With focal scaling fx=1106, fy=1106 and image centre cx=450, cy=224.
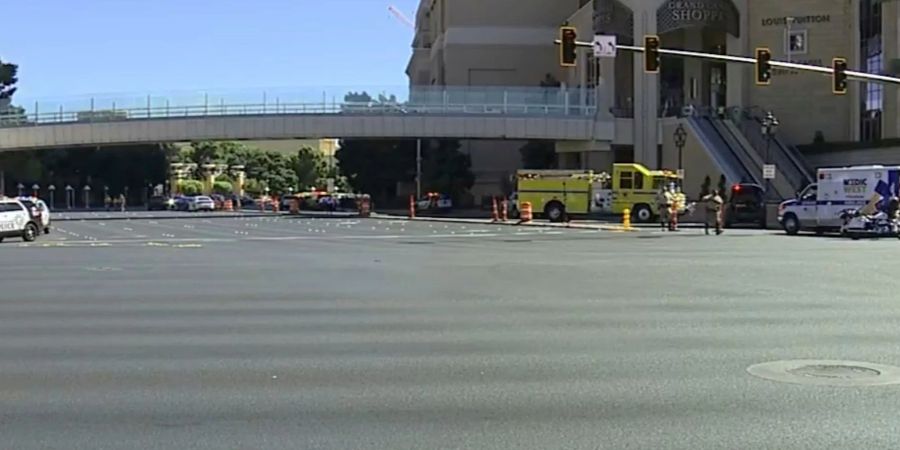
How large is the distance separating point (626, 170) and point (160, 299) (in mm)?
38638

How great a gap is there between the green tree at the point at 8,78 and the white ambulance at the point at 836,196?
263 feet

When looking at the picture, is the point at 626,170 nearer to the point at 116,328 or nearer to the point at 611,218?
the point at 611,218

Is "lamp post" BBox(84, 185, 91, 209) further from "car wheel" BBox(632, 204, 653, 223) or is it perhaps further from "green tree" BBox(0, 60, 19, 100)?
"car wheel" BBox(632, 204, 653, 223)

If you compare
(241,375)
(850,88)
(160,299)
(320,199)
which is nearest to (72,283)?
(160,299)

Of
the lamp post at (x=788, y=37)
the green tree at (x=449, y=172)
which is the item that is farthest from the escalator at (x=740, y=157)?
the green tree at (x=449, y=172)

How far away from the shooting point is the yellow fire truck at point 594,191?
5284 centimetres

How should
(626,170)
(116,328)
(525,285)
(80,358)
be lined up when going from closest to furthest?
(80,358)
(116,328)
(525,285)
(626,170)

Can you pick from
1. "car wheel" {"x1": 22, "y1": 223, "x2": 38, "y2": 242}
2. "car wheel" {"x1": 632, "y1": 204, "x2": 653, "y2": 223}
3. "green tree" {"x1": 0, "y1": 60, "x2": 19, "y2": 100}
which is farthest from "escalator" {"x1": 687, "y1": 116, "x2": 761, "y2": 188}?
"green tree" {"x1": 0, "y1": 60, "x2": 19, "y2": 100}

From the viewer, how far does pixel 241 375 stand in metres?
9.86

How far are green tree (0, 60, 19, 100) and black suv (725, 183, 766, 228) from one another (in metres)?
73.8

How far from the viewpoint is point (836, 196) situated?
3881 centimetres

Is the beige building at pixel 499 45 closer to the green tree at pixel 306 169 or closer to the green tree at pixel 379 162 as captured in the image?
the green tree at pixel 379 162

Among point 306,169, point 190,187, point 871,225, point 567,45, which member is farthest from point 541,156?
point 306,169

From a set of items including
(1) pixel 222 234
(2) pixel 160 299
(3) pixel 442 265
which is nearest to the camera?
(2) pixel 160 299
